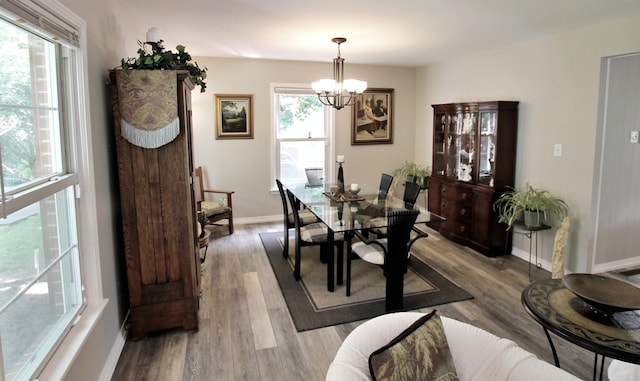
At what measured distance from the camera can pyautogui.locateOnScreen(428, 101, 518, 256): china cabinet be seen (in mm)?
4398

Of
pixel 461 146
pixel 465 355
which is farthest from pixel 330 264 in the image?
pixel 461 146

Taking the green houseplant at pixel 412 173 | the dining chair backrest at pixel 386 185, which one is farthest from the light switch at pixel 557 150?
the green houseplant at pixel 412 173

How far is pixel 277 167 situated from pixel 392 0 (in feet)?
11.3

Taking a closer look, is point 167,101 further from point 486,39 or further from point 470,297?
point 486,39

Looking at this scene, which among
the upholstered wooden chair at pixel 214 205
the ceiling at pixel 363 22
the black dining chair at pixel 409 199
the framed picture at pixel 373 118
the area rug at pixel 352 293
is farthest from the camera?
the framed picture at pixel 373 118

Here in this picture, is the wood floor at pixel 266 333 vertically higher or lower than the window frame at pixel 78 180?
lower

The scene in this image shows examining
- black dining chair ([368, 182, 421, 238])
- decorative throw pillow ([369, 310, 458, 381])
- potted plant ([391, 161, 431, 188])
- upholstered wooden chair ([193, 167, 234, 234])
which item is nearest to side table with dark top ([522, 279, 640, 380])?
decorative throw pillow ([369, 310, 458, 381])

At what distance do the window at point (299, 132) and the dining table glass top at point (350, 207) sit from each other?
4.32 ft

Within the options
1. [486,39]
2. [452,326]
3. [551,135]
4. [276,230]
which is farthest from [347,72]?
[452,326]

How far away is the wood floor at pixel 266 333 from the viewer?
8.08 feet

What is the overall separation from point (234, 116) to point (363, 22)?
2698 mm

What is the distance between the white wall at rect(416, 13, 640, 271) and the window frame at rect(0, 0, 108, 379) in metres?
4.04

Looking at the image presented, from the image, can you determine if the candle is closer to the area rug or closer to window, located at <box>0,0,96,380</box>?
window, located at <box>0,0,96,380</box>

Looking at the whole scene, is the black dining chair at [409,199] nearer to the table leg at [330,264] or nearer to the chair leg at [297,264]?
the table leg at [330,264]
